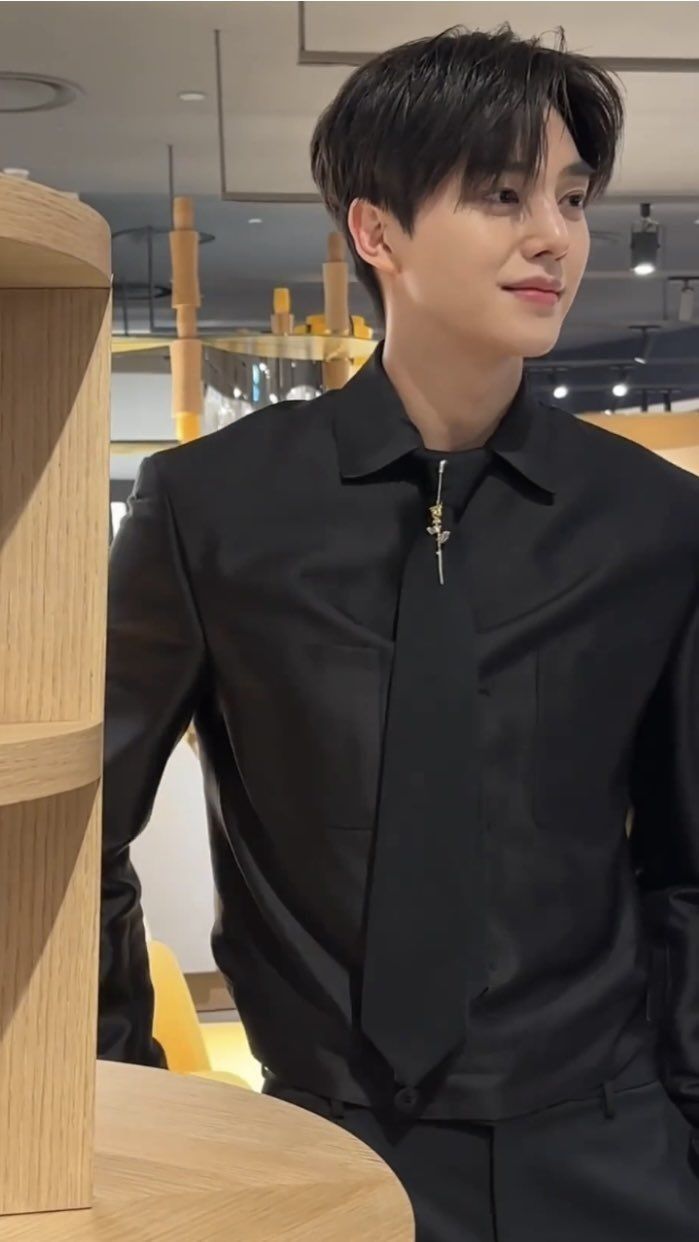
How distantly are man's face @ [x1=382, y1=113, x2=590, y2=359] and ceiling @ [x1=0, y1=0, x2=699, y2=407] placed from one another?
76.3 inches

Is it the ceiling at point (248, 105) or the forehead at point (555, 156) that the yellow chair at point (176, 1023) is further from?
the ceiling at point (248, 105)

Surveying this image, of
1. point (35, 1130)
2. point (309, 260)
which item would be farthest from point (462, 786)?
point (309, 260)

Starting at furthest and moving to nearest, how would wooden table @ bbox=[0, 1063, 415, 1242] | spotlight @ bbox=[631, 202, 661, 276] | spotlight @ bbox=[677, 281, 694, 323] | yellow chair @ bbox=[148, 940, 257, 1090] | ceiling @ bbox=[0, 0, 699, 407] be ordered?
spotlight @ bbox=[677, 281, 694, 323] < spotlight @ bbox=[631, 202, 661, 276] < ceiling @ bbox=[0, 0, 699, 407] < yellow chair @ bbox=[148, 940, 257, 1090] < wooden table @ bbox=[0, 1063, 415, 1242]

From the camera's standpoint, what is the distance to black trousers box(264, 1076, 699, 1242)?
1.21 meters

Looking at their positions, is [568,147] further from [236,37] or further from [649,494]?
[236,37]

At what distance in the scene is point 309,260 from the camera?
952 centimetres

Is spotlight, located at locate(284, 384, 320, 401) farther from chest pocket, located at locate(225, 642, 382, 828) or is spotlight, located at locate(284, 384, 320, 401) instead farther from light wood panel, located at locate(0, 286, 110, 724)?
light wood panel, located at locate(0, 286, 110, 724)

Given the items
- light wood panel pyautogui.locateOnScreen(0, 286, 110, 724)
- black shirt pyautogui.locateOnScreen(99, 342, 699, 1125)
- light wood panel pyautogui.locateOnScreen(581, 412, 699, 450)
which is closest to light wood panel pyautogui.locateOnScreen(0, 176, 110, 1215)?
light wood panel pyautogui.locateOnScreen(0, 286, 110, 724)

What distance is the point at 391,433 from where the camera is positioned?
1.27 meters

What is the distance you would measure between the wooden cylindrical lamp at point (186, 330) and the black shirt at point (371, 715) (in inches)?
111

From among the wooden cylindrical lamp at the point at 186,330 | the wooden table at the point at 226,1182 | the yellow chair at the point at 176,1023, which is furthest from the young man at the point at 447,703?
the wooden cylindrical lamp at the point at 186,330

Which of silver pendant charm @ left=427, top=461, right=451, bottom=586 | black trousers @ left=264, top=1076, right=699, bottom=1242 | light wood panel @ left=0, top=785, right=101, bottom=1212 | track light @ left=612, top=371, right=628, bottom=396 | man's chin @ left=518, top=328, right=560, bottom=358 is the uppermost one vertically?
man's chin @ left=518, top=328, right=560, bottom=358

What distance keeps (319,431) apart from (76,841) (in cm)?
54

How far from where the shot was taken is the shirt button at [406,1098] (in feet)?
3.91
